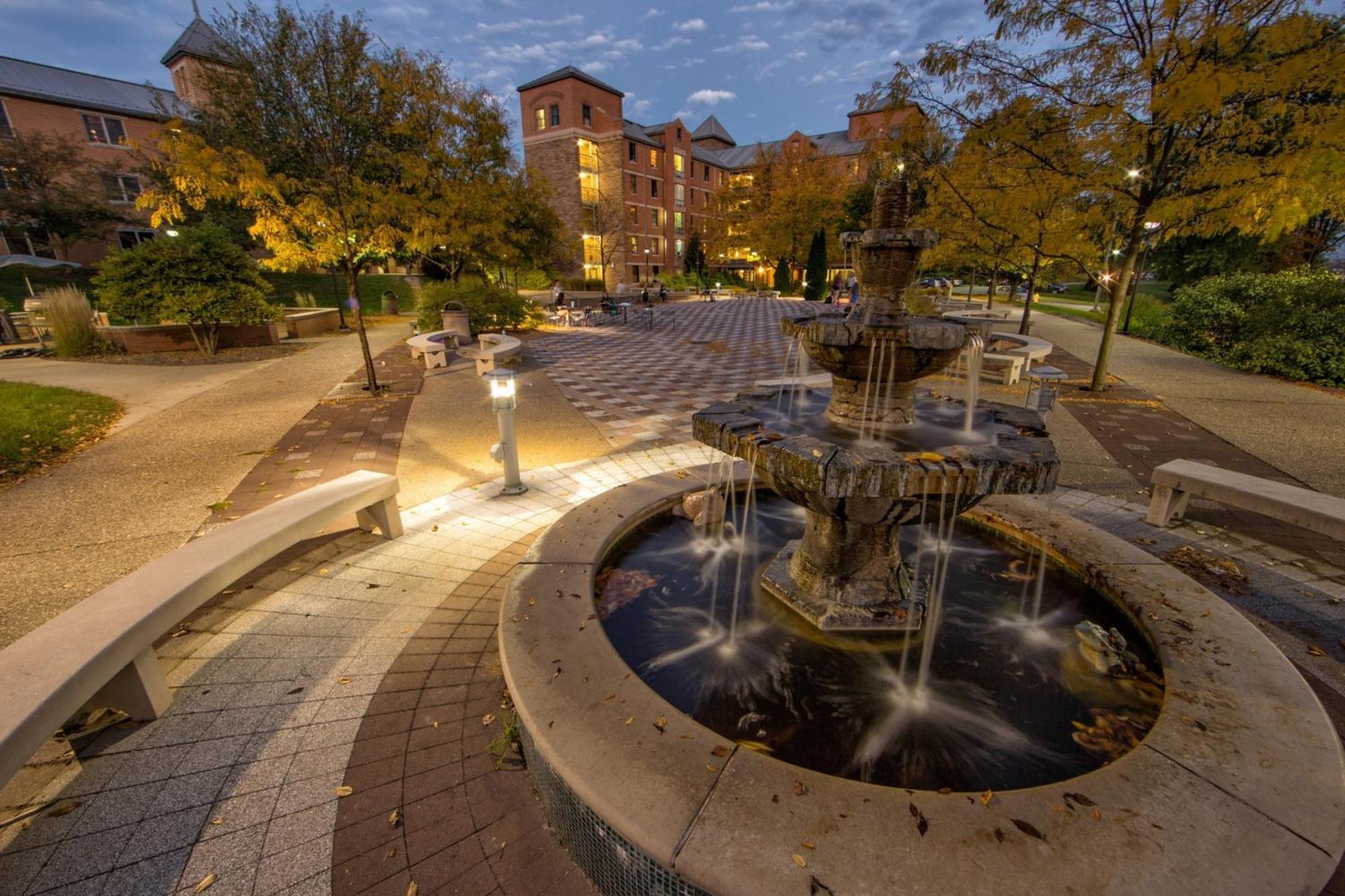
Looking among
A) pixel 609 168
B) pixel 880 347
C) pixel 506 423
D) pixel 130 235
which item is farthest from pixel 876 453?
pixel 130 235

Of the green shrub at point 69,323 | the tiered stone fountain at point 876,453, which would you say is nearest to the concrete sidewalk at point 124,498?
the tiered stone fountain at point 876,453

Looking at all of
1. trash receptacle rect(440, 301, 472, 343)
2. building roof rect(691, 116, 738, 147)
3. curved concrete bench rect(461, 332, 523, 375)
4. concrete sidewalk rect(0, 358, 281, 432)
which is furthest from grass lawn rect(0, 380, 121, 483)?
building roof rect(691, 116, 738, 147)

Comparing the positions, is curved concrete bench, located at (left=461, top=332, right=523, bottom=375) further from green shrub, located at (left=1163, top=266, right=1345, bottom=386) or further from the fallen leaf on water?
green shrub, located at (left=1163, top=266, right=1345, bottom=386)

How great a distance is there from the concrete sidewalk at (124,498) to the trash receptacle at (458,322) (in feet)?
22.2

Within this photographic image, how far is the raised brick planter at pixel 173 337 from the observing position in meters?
14.9

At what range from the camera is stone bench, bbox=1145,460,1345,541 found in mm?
4066

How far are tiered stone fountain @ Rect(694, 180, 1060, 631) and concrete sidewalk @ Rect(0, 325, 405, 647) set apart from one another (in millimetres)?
5167

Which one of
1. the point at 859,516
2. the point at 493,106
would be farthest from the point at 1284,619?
the point at 493,106

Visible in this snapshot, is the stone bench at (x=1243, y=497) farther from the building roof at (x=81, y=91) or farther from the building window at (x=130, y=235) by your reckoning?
the building window at (x=130, y=235)

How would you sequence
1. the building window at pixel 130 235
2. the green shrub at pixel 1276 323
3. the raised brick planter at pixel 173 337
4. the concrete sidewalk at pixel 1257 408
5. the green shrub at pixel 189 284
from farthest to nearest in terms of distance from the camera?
the building window at pixel 130 235
the raised brick planter at pixel 173 337
the green shrub at pixel 189 284
the green shrub at pixel 1276 323
the concrete sidewalk at pixel 1257 408

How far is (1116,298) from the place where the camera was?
10586mm

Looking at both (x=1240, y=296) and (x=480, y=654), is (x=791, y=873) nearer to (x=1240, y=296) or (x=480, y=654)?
(x=480, y=654)

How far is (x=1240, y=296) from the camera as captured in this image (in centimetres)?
1395

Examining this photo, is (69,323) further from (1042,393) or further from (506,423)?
(1042,393)
